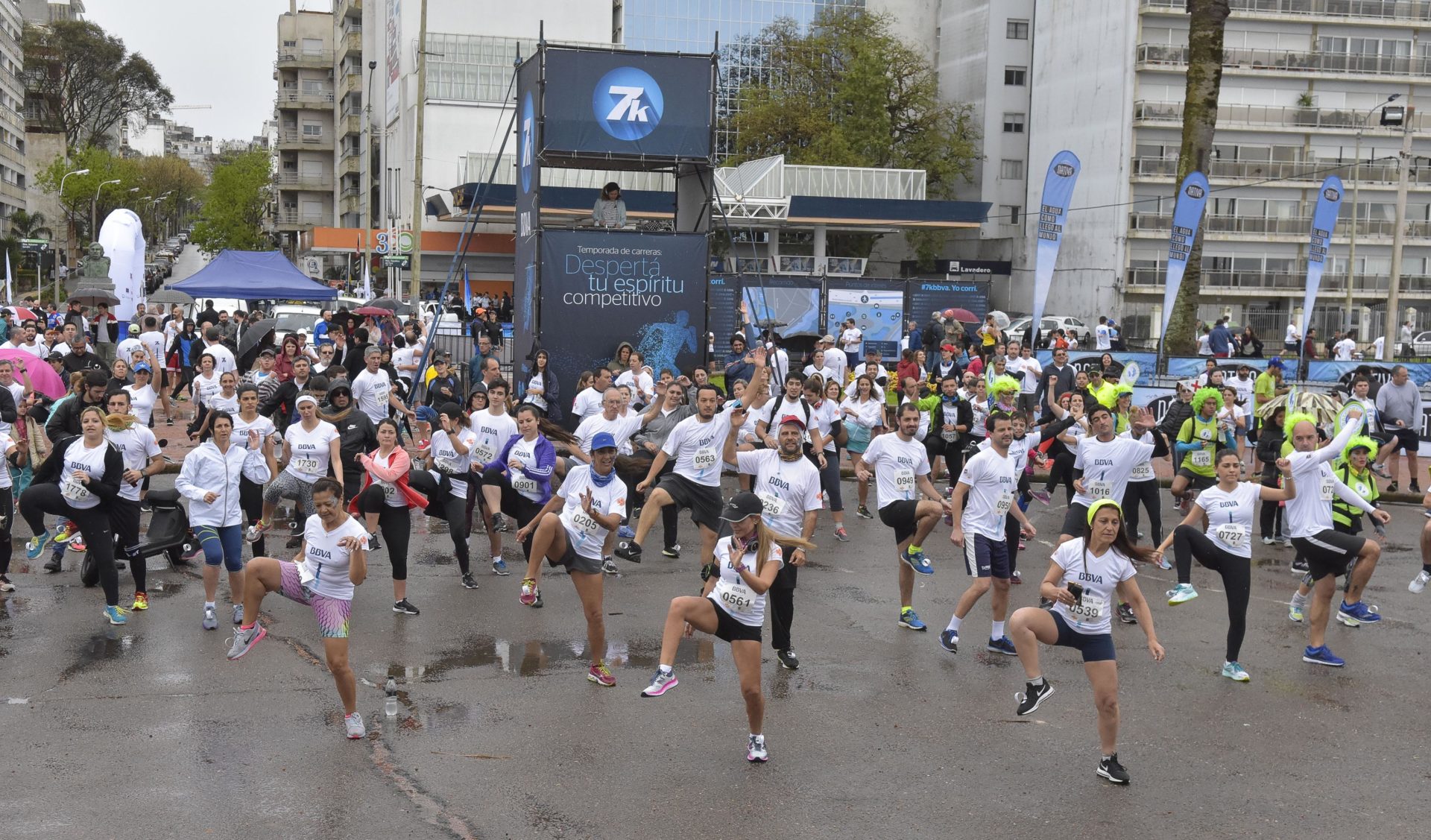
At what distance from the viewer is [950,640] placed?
9.98 meters

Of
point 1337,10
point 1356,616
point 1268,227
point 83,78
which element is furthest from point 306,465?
point 83,78

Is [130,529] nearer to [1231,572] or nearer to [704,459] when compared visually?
[704,459]

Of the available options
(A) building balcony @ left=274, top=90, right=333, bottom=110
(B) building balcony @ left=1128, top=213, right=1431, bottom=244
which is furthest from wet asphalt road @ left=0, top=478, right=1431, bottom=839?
(A) building balcony @ left=274, top=90, right=333, bottom=110

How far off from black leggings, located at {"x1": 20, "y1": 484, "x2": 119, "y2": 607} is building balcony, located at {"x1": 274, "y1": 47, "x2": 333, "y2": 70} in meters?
88.3

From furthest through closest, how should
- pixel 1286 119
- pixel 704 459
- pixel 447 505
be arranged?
1. pixel 1286 119
2. pixel 447 505
3. pixel 704 459

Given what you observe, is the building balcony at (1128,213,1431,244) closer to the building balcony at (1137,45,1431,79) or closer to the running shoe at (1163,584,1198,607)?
the building balcony at (1137,45,1431,79)

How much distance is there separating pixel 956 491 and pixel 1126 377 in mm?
12769

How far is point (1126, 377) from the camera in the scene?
21.8m

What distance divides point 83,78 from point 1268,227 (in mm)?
79517

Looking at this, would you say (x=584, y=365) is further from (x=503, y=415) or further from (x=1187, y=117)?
(x=1187, y=117)

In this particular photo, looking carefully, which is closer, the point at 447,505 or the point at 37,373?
the point at 447,505

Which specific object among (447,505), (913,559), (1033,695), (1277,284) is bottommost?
(1033,695)

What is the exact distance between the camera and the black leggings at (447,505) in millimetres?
11586

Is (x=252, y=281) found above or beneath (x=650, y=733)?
above
